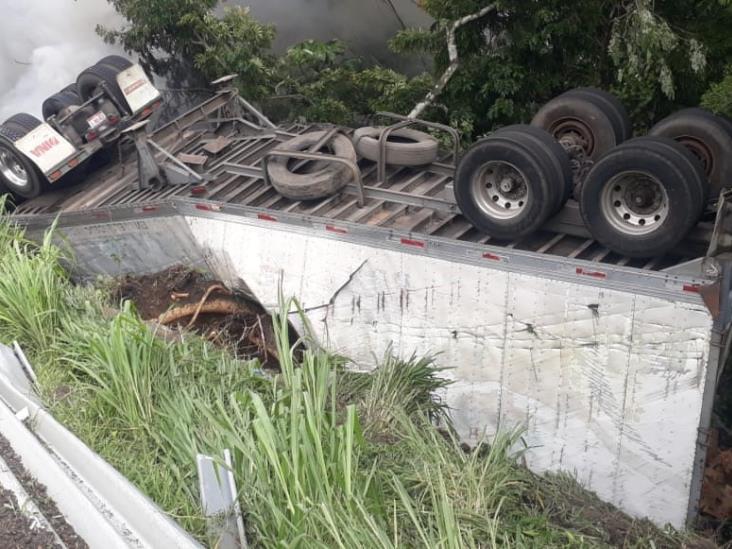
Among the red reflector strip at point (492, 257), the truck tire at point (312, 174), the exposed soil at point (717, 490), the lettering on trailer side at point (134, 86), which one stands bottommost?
the exposed soil at point (717, 490)

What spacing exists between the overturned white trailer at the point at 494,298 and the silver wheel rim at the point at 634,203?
0.90 feet

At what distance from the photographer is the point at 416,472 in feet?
11.2

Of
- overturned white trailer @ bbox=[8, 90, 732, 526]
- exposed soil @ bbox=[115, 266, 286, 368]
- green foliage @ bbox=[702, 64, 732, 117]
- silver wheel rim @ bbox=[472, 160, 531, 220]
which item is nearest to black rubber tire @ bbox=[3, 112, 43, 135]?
overturned white trailer @ bbox=[8, 90, 732, 526]

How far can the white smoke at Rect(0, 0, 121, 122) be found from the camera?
13.5 metres

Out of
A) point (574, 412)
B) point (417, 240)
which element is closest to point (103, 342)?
point (417, 240)

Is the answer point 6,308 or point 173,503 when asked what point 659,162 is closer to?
point 173,503

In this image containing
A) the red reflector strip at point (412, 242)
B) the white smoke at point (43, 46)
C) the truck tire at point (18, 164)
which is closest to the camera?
the red reflector strip at point (412, 242)

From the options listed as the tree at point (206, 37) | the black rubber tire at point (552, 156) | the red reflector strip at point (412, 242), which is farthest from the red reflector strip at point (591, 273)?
the tree at point (206, 37)

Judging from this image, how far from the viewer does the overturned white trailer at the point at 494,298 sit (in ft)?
15.3

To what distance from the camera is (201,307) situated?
22.4ft

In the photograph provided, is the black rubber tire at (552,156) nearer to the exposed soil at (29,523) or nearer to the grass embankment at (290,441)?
the grass embankment at (290,441)

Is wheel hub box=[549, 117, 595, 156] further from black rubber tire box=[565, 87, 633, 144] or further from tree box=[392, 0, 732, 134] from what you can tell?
tree box=[392, 0, 732, 134]

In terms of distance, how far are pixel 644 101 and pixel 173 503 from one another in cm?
769

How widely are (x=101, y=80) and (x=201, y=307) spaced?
11.2 ft
